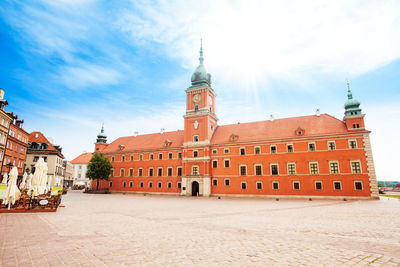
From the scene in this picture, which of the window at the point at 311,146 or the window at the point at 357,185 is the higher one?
the window at the point at 311,146

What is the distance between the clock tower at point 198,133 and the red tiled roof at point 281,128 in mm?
2698

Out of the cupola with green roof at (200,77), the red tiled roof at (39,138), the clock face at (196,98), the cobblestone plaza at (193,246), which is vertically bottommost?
the cobblestone plaza at (193,246)

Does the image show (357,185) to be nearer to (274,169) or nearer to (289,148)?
(289,148)

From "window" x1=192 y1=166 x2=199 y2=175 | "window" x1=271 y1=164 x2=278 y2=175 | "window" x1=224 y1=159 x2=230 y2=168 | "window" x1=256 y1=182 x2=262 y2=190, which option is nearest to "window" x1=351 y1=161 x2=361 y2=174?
"window" x1=271 y1=164 x2=278 y2=175

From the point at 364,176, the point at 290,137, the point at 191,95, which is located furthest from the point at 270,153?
the point at 191,95

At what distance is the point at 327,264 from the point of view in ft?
17.9

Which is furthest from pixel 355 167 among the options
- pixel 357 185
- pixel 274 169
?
pixel 274 169

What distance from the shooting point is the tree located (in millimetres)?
49062

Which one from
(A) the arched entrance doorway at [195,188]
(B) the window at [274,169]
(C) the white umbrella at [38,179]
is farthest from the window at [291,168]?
(C) the white umbrella at [38,179]

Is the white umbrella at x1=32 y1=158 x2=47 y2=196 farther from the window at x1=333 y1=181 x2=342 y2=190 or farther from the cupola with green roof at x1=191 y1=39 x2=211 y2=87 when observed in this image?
the window at x1=333 y1=181 x2=342 y2=190

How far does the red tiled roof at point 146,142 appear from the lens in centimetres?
5050

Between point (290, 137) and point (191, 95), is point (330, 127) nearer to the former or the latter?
point (290, 137)

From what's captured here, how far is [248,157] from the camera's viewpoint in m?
40.2

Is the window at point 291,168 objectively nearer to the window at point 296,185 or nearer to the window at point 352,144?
the window at point 296,185
